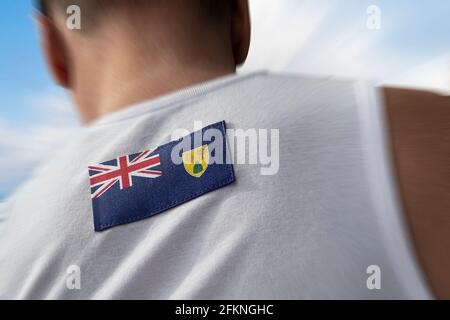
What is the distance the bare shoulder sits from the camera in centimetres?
58

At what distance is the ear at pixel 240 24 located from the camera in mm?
934

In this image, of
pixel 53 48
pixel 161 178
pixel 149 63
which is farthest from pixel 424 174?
pixel 53 48

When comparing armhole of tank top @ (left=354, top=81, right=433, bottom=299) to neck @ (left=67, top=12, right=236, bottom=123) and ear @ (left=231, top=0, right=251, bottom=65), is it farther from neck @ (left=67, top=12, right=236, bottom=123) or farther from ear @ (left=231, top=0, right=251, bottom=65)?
ear @ (left=231, top=0, right=251, bottom=65)

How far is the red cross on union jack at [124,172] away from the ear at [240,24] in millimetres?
365

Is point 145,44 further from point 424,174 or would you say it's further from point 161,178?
point 424,174

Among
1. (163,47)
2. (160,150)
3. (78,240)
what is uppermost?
(163,47)

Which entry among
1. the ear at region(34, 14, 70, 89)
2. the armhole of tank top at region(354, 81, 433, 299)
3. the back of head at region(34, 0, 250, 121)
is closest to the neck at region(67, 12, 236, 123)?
the back of head at region(34, 0, 250, 121)

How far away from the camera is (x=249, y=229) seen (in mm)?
622

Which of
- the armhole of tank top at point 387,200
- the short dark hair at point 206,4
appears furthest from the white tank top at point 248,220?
the short dark hair at point 206,4

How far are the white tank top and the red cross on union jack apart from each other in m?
0.02

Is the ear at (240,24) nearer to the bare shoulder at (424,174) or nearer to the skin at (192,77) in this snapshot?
the skin at (192,77)
